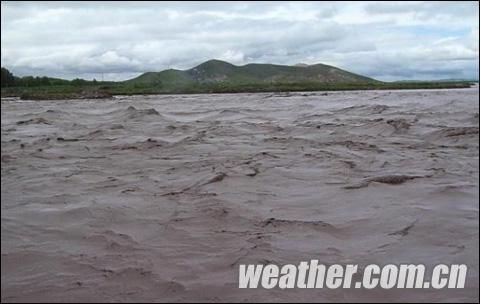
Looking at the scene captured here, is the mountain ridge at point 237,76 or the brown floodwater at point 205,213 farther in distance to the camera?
the mountain ridge at point 237,76

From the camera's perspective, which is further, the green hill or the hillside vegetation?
the green hill

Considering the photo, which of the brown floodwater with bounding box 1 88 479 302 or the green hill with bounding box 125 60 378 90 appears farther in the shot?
the green hill with bounding box 125 60 378 90

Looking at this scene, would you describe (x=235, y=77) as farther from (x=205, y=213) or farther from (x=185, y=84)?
(x=205, y=213)

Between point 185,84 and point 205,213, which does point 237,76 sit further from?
point 205,213

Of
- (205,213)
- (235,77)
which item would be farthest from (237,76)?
(205,213)

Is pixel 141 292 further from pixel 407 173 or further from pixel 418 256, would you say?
pixel 407 173

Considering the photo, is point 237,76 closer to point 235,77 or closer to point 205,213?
point 235,77

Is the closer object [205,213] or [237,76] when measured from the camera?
[205,213]

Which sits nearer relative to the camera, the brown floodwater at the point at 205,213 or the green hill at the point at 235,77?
the brown floodwater at the point at 205,213

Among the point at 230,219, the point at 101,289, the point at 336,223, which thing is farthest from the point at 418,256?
the point at 101,289

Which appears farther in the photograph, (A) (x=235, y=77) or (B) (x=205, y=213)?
(A) (x=235, y=77)

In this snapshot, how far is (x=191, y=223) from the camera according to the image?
4242 millimetres

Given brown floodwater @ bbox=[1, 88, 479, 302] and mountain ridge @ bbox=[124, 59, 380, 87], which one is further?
mountain ridge @ bbox=[124, 59, 380, 87]

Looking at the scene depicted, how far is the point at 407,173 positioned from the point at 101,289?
4.06 meters
